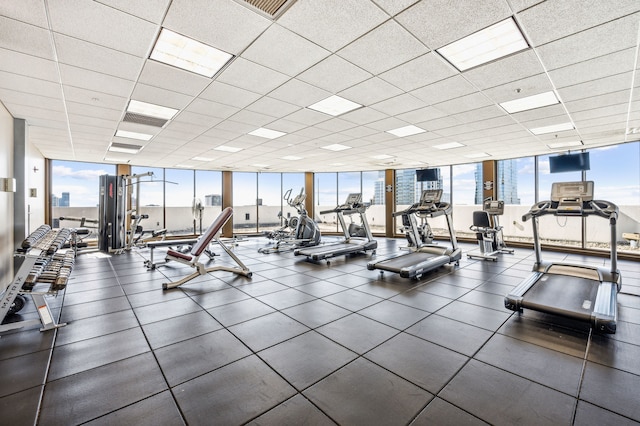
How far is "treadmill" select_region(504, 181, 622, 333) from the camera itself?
105 inches

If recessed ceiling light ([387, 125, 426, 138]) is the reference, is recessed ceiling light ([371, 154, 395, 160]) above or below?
above

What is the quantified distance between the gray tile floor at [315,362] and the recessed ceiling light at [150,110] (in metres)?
2.79

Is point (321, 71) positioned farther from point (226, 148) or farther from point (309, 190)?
point (309, 190)

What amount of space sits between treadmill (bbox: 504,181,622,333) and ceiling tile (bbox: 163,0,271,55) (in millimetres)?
3752

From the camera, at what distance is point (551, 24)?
238cm

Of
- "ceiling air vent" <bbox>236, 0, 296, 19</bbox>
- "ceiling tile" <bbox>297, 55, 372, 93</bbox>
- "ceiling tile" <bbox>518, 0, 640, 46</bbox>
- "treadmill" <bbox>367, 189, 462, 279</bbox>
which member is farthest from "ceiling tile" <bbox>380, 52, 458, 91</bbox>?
"treadmill" <bbox>367, 189, 462, 279</bbox>

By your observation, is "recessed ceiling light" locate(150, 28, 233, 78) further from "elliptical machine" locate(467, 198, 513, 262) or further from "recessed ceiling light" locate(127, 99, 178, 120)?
"elliptical machine" locate(467, 198, 513, 262)

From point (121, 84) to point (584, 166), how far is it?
9593 mm

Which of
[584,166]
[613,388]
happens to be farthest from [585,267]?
[584,166]

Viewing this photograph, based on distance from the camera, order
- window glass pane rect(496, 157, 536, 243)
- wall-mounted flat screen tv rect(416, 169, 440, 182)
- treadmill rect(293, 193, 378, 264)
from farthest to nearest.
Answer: wall-mounted flat screen tv rect(416, 169, 440, 182)
window glass pane rect(496, 157, 536, 243)
treadmill rect(293, 193, 378, 264)

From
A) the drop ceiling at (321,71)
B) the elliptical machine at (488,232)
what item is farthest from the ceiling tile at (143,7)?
the elliptical machine at (488,232)

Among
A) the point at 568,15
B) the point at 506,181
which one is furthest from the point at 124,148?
the point at 506,181

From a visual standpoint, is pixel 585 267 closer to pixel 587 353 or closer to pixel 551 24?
pixel 587 353

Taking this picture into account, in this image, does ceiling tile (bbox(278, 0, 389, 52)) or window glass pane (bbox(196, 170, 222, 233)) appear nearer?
ceiling tile (bbox(278, 0, 389, 52))
